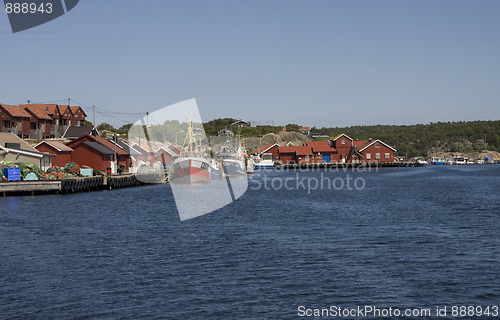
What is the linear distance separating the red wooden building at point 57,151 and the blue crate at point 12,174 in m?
16.6

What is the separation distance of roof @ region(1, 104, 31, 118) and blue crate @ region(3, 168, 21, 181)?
135 ft

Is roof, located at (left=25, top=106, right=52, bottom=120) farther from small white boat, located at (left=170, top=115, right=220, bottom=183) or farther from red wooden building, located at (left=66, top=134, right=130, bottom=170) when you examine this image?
small white boat, located at (left=170, top=115, right=220, bottom=183)

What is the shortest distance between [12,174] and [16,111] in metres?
44.5

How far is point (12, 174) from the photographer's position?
198 feet

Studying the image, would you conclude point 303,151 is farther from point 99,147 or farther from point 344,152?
point 99,147

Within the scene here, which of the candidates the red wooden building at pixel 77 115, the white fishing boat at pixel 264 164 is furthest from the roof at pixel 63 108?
the white fishing boat at pixel 264 164

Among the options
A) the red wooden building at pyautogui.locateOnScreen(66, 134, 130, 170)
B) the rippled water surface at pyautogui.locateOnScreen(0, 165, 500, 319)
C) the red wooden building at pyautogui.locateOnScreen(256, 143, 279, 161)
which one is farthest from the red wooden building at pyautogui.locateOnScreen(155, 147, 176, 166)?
the rippled water surface at pyautogui.locateOnScreen(0, 165, 500, 319)

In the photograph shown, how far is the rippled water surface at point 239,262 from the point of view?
19.3 m

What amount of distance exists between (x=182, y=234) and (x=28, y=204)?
23149 millimetres

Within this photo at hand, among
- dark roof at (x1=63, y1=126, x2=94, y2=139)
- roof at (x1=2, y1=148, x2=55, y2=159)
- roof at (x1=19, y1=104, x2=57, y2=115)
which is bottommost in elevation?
roof at (x1=2, y1=148, x2=55, y2=159)

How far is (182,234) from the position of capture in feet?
109

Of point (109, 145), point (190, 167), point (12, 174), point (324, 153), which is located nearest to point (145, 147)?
point (109, 145)

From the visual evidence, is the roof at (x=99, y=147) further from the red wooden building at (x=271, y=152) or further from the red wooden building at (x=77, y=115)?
the red wooden building at (x=271, y=152)

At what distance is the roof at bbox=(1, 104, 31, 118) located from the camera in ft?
322
